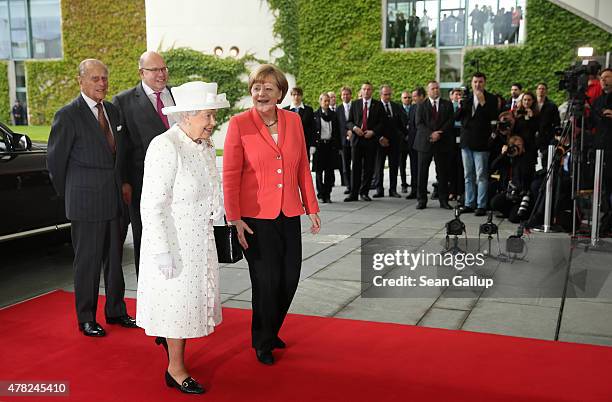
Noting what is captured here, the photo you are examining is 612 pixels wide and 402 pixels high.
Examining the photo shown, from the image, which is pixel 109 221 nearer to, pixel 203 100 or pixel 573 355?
pixel 203 100

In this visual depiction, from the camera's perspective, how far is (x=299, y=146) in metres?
3.70

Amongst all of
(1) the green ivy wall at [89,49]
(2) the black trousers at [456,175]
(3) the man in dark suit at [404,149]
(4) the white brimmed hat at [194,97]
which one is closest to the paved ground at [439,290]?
(4) the white brimmed hat at [194,97]

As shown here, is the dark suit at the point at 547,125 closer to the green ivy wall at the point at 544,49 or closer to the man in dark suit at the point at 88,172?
the man in dark suit at the point at 88,172

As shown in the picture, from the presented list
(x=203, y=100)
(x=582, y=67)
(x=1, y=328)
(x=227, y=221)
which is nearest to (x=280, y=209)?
(x=227, y=221)

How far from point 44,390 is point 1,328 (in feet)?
4.04

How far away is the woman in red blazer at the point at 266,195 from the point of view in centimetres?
353

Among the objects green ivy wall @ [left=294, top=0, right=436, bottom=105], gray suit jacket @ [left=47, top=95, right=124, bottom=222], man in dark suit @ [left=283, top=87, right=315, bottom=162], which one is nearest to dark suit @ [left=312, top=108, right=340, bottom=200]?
man in dark suit @ [left=283, top=87, right=315, bottom=162]

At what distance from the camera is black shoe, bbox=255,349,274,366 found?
3.60m

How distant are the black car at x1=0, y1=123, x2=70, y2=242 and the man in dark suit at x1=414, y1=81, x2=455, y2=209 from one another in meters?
5.16

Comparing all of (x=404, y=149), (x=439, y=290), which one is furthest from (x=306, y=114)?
(x=439, y=290)

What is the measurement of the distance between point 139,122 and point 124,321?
133 centimetres

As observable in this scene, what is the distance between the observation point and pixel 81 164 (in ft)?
13.6

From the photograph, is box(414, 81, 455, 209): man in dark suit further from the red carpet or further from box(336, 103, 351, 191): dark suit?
the red carpet

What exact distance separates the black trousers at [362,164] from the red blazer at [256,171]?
21.5 ft
